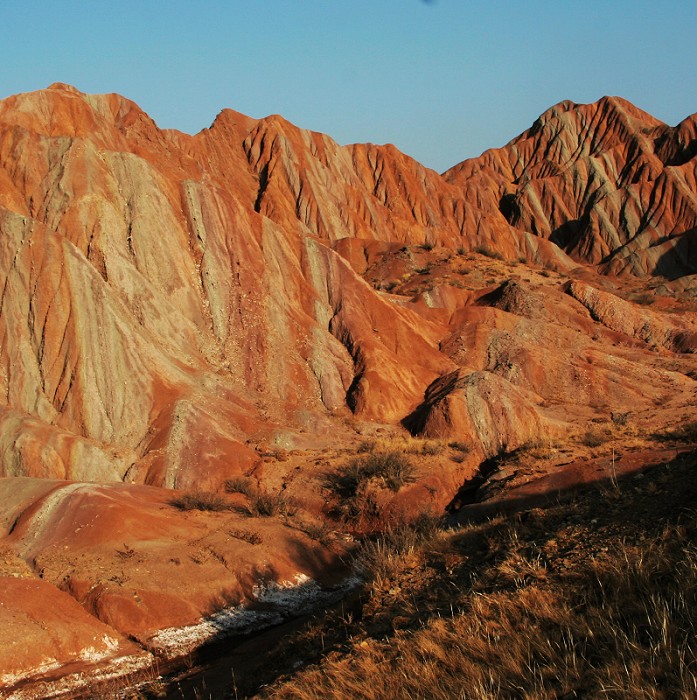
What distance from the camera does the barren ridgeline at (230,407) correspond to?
13.9 meters

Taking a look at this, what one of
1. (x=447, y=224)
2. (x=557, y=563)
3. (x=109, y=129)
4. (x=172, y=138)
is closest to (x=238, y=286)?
(x=109, y=129)

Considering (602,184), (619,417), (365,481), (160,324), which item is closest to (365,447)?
(365,481)

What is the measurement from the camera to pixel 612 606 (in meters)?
5.79

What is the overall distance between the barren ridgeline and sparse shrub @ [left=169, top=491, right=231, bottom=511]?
8 cm

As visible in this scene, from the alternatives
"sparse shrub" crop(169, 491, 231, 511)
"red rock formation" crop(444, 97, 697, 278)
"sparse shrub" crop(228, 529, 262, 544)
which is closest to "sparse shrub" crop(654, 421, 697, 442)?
"sparse shrub" crop(228, 529, 262, 544)

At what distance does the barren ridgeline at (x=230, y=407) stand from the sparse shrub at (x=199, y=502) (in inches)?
3.0

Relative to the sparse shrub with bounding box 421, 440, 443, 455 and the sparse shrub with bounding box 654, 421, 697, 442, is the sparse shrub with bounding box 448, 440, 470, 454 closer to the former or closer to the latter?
the sparse shrub with bounding box 421, 440, 443, 455

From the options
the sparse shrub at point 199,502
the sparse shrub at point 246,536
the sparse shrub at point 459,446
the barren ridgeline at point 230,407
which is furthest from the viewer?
the sparse shrub at point 459,446

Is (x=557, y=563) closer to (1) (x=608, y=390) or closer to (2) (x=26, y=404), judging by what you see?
(2) (x=26, y=404)

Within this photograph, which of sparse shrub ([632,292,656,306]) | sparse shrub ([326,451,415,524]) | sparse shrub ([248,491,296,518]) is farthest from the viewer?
sparse shrub ([632,292,656,306])

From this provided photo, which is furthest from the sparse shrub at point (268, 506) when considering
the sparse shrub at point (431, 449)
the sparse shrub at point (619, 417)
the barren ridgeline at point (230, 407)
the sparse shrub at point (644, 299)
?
the sparse shrub at point (644, 299)

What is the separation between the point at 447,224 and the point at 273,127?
79.1 feet

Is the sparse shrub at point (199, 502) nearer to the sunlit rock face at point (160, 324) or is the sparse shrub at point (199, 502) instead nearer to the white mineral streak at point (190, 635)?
the sunlit rock face at point (160, 324)

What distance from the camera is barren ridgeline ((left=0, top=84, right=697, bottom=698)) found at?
45.6ft
